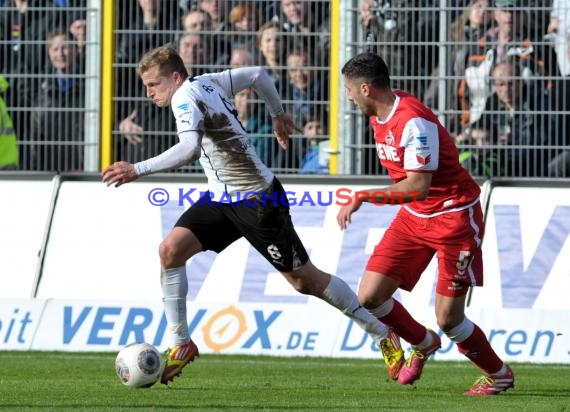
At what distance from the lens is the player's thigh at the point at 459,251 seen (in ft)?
29.6

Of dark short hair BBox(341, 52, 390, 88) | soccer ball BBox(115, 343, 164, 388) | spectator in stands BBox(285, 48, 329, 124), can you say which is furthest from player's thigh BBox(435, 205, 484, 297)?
spectator in stands BBox(285, 48, 329, 124)

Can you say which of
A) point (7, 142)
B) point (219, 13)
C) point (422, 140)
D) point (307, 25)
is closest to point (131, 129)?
point (7, 142)

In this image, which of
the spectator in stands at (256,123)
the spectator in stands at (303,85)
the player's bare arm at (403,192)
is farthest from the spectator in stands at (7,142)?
the player's bare arm at (403,192)

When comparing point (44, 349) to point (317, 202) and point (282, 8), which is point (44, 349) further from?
point (282, 8)

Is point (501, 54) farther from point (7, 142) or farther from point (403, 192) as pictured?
point (403, 192)

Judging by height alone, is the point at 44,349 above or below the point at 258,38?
below

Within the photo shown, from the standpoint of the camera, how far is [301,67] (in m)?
13.8

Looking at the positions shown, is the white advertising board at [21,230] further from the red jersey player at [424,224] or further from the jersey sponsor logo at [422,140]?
the jersey sponsor logo at [422,140]

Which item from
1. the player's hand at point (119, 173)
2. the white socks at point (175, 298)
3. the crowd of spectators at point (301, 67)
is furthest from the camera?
the crowd of spectators at point (301, 67)

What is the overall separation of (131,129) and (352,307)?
203 inches

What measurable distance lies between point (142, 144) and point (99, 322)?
7.57 ft

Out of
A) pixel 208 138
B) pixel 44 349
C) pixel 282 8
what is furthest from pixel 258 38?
pixel 208 138

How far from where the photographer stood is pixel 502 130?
44.1 feet

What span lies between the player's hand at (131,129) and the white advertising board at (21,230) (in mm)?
1007
